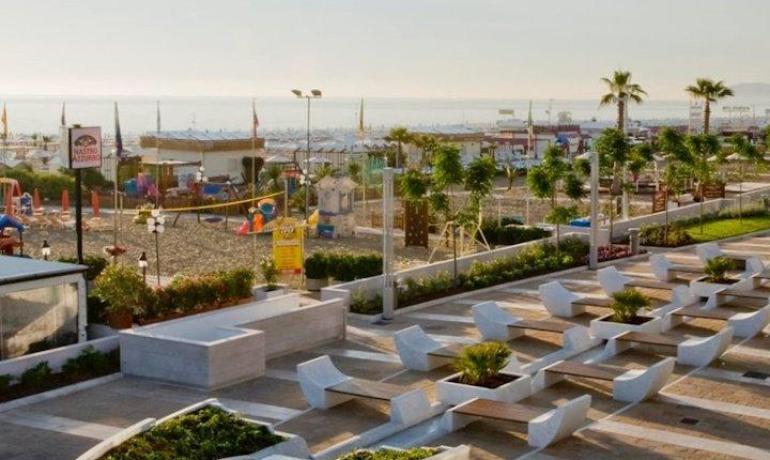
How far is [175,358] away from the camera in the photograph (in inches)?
599

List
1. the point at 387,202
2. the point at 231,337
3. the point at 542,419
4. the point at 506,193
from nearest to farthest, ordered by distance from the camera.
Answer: the point at 542,419, the point at 231,337, the point at 387,202, the point at 506,193

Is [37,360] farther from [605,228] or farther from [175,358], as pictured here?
[605,228]

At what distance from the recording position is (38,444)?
12570 millimetres

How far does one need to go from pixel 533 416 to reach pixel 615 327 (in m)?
5.13

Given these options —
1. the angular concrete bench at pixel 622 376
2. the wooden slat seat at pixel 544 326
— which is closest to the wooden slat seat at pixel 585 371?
the angular concrete bench at pixel 622 376

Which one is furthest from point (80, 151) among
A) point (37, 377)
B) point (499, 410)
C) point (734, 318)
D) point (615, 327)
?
point (734, 318)

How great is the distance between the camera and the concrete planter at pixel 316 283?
870 inches

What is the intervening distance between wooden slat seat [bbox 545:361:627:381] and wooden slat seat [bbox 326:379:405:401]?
2.19 metres

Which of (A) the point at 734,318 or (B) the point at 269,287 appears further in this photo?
(B) the point at 269,287

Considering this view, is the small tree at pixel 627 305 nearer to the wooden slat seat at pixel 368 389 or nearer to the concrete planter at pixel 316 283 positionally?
the wooden slat seat at pixel 368 389

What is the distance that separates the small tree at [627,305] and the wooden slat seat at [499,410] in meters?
4.80

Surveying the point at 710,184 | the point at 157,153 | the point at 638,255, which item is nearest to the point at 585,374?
the point at 638,255

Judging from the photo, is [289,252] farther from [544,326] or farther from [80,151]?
[544,326]

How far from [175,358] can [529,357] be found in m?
5.03
